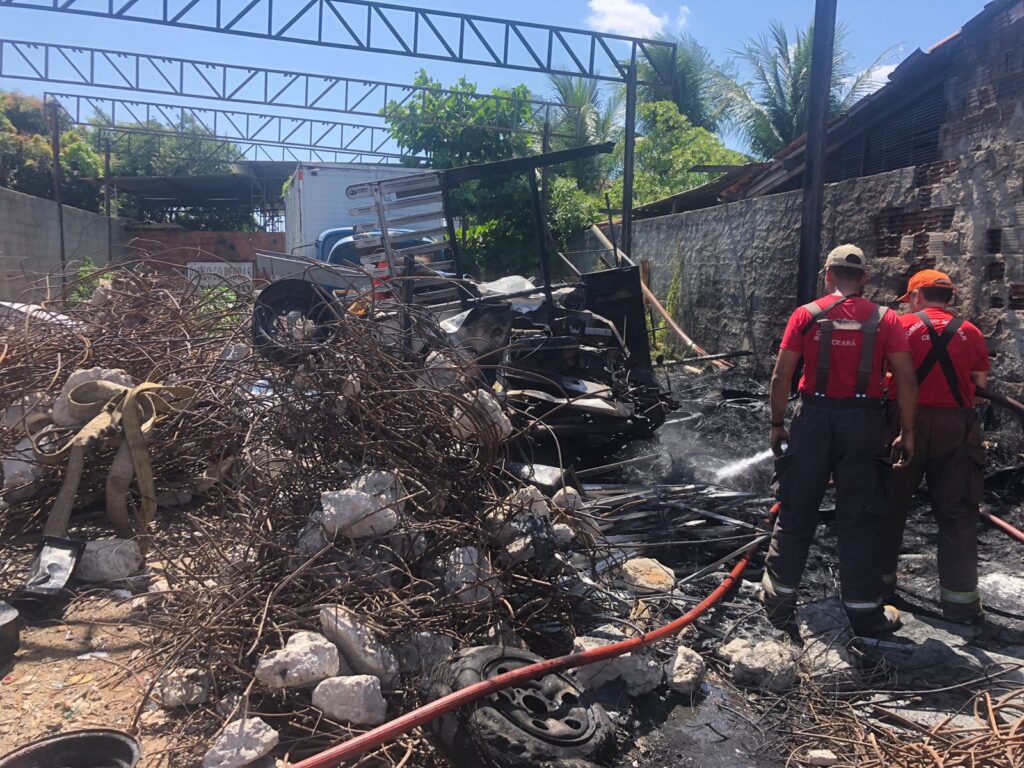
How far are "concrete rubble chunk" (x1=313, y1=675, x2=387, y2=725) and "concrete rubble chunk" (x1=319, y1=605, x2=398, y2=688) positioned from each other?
15 cm

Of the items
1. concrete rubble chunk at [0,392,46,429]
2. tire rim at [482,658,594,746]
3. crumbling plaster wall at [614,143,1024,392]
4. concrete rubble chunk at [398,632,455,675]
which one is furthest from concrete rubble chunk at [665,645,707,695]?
crumbling plaster wall at [614,143,1024,392]

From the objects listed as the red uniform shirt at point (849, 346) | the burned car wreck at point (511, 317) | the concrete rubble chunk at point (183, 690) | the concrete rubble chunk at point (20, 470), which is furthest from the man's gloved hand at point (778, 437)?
the concrete rubble chunk at point (20, 470)

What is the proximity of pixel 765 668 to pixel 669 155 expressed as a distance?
22237 millimetres

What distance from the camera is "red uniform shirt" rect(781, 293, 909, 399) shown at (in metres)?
3.62

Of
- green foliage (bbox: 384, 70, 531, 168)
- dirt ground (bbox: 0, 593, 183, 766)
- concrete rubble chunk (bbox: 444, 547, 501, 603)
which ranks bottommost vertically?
dirt ground (bbox: 0, 593, 183, 766)

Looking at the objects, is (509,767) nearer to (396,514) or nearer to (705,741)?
(705,741)

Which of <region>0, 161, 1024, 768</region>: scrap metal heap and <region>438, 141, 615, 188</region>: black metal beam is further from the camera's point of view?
<region>438, 141, 615, 188</region>: black metal beam

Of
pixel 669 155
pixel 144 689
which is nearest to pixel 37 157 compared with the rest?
pixel 669 155

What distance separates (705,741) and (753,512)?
222cm

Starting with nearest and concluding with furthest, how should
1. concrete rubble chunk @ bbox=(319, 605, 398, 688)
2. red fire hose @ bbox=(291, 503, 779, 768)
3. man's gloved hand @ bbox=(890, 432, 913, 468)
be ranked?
red fire hose @ bbox=(291, 503, 779, 768) → concrete rubble chunk @ bbox=(319, 605, 398, 688) → man's gloved hand @ bbox=(890, 432, 913, 468)

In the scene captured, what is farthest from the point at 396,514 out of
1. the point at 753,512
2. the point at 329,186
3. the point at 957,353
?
the point at 329,186

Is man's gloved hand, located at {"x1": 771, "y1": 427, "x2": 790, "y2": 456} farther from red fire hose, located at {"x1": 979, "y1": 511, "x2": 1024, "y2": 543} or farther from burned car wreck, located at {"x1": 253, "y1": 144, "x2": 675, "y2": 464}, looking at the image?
red fire hose, located at {"x1": 979, "y1": 511, "x2": 1024, "y2": 543}

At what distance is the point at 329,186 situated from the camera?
45.2 feet

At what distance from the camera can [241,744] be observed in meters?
2.31
